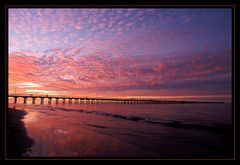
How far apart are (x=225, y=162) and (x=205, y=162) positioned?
0.50 meters

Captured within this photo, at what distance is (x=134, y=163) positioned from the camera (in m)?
5.24

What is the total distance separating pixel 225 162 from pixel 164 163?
4.90 ft
